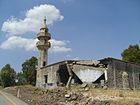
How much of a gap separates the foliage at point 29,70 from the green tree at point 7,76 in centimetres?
555

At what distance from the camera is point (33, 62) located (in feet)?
248

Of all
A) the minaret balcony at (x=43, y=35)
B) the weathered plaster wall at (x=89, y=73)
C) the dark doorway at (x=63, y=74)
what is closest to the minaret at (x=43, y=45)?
the minaret balcony at (x=43, y=35)

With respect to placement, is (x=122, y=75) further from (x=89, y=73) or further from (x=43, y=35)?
(x=43, y=35)

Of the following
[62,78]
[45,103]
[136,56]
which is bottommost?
[45,103]

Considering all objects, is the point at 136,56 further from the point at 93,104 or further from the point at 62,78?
the point at 93,104

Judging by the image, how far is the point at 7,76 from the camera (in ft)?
254

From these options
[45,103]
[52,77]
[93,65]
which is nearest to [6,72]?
[52,77]

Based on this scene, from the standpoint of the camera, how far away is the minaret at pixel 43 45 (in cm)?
5328

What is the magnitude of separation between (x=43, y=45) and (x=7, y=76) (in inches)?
1094

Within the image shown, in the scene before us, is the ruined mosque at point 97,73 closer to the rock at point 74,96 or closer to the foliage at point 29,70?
the rock at point 74,96

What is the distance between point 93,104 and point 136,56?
41.8m

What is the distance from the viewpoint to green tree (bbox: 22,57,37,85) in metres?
72.2

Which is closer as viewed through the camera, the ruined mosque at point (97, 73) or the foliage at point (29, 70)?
the ruined mosque at point (97, 73)

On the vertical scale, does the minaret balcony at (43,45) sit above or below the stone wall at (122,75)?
above
